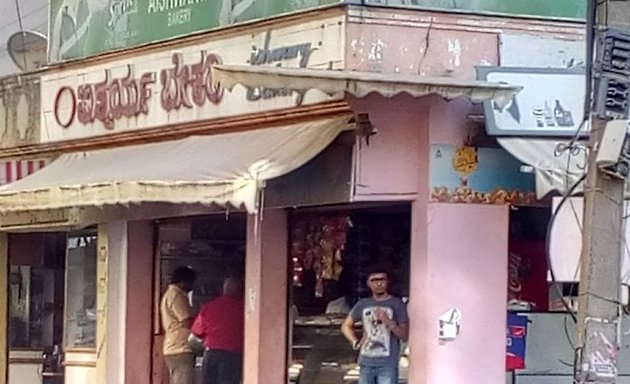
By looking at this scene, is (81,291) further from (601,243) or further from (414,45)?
(601,243)

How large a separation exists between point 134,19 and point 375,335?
4815 mm

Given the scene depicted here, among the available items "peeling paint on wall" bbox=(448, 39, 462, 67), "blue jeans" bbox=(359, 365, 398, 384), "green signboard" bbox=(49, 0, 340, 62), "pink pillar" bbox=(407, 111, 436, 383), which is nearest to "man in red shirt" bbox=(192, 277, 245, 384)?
"blue jeans" bbox=(359, 365, 398, 384)

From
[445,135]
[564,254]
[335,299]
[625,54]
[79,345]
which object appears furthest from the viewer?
[79,345]

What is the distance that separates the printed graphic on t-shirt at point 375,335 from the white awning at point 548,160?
1688 mm

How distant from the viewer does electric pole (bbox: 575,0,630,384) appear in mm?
9258

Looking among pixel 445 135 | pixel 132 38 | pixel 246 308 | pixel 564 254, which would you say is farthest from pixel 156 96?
pixel 564 254

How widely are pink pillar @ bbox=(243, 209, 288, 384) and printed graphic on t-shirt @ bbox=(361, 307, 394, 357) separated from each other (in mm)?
1284

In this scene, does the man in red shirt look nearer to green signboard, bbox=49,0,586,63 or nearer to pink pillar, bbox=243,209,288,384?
pink pillar, bbox=243,209,288,384

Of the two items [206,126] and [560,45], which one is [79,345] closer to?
[206,126]

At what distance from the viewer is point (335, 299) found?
44.5ft

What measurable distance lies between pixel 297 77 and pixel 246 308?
3376mm

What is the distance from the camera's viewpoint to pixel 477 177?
12359 millimetres

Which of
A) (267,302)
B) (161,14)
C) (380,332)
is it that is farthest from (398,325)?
(161,14)

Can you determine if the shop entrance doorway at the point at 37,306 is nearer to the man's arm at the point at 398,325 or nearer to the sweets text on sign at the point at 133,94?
the sweets text on sign at the point at 133,94
